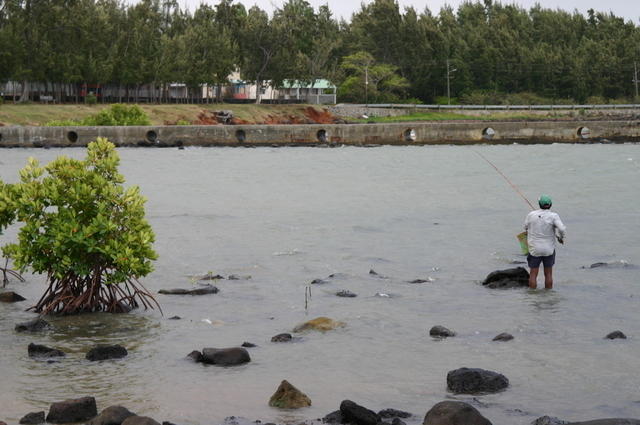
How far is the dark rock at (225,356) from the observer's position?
12.1 metres

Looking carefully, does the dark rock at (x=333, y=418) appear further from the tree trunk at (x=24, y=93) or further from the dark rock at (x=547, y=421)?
the tree trunk at (x=24, y=93)

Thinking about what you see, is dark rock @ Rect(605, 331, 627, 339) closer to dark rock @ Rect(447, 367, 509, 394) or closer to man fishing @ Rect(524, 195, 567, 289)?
man fishing @ Rect(524, 195, 567, 289)

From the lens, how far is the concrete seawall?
7406cm

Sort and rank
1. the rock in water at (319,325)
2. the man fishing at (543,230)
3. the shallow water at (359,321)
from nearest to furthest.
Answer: the shallow water at (359,321)
the rock in water at (319,325)
the man fishing at (543,230)

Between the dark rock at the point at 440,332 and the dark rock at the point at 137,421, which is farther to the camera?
the dark rock at the point at 440,332

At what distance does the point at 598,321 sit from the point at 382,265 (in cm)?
649

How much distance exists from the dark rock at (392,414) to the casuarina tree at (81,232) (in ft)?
17.4

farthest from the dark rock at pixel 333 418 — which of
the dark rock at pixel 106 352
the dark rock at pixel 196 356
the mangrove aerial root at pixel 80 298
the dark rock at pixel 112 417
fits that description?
the mangrove aerial root at pixel 80 298

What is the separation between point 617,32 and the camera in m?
145

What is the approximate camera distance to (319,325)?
1427 centimetres

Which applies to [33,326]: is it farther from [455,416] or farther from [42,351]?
[455,416]

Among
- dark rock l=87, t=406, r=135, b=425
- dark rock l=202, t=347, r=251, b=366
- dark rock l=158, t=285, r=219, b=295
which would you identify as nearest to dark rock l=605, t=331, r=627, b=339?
dark rock l=202, t=347, r=251, b=366

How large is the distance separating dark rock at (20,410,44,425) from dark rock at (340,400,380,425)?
3.03 metres

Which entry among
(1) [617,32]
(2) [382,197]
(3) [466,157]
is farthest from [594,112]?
(2) [382,197]
